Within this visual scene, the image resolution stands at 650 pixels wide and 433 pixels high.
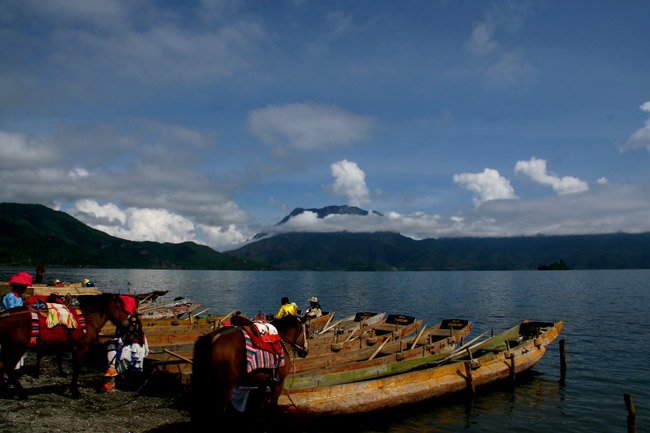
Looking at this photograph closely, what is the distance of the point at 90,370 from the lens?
18.3 meters

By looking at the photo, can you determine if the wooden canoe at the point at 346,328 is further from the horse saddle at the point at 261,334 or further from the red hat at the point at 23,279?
the red hat at the point at 23,279

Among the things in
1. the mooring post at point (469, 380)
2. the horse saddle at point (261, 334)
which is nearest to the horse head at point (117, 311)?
the horse saddle at point (261, 334)

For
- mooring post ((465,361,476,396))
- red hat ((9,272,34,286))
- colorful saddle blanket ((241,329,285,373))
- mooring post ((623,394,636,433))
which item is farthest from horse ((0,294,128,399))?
mooring post ((623,394,636,433))

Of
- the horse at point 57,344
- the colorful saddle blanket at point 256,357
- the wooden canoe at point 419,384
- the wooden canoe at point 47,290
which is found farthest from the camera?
the wooden canoe at point 47,290

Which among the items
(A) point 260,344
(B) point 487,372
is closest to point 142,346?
(A) point 260,344

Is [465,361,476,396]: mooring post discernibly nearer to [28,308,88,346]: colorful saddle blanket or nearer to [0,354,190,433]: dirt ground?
[0,354,190,433]: dirt ground

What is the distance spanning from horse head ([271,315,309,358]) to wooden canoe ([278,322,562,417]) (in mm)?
2696

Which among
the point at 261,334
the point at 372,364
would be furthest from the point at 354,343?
the point at 261,334

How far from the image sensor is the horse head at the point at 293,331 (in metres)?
10.3

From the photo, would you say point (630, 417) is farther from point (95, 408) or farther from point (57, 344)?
point (57, 344)

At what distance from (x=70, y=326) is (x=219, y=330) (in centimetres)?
686

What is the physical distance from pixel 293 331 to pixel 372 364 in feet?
25.7

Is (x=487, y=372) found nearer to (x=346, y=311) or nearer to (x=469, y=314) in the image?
(x=469, y=314)

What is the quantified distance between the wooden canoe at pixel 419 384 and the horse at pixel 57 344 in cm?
643
